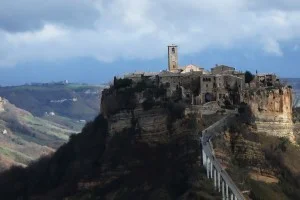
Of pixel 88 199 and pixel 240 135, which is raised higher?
pixel 240 135

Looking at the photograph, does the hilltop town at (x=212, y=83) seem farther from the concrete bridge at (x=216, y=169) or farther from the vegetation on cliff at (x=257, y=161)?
the concrete bridge at (x=216, y=169)

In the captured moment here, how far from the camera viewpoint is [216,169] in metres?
61.3

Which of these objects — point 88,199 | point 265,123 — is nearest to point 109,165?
point 88,199

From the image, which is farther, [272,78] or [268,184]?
[272,78]

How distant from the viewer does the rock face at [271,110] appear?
6831cm

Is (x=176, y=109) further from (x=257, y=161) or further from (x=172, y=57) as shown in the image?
(x=172, y=57)

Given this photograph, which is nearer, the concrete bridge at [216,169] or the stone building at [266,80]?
the concrete bridge at [216,169]

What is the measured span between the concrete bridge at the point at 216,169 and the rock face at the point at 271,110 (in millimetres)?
3749

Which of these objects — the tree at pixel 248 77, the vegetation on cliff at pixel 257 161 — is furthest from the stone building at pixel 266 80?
the vegetation on cliff at pixel 257 161

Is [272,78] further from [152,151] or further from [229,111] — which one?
[152,151]

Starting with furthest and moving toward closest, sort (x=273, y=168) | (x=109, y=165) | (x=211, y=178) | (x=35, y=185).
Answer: (x=35, y=185) → (x=109, y=165) → (x=273, y=168) → (x=211, y=178)

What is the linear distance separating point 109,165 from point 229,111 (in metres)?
11.0

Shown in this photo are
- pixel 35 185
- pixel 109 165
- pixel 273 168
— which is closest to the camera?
pixel 273 168

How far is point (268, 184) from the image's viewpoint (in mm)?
64688
